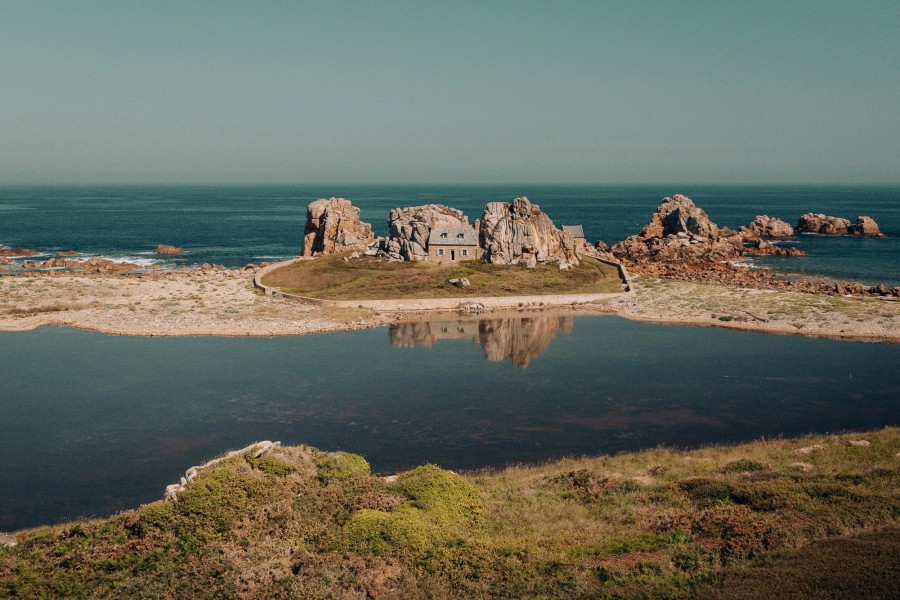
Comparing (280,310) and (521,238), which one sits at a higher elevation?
(521,238)

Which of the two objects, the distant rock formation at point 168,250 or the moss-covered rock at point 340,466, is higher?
the distant rock formation at point 168,250

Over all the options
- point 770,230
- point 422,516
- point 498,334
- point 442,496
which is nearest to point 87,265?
point 498,334

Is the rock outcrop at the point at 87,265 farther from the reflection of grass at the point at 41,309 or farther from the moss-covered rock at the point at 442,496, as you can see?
the moss-covered rock at the point at 442,496

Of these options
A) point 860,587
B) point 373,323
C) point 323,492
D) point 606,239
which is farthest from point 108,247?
point 860,587

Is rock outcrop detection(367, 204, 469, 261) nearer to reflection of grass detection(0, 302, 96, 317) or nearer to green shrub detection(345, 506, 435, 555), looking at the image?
reflection of grass detection(0, 302, 96, 317)

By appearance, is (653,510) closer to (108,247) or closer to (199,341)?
(199,341)

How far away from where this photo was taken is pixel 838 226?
137000mm

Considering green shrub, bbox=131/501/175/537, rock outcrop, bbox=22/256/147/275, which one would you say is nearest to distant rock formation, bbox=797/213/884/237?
rock outcrop, bbox=22/256/147/275

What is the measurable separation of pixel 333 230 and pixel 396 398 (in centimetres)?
5782

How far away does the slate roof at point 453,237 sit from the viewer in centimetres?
8356

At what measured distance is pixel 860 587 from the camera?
46.3ft

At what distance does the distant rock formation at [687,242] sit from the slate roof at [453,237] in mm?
28706

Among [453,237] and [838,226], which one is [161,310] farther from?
[838,226]

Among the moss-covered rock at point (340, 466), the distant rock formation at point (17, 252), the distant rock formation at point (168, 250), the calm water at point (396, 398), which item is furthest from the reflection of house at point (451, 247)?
the distant rock formation at point (17, 252)
